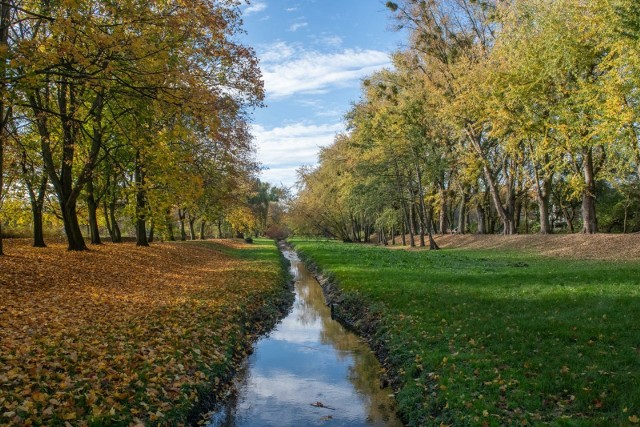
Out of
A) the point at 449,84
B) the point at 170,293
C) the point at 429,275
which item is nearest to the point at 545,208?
the point at 449,84

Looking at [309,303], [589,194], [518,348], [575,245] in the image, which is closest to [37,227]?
[309,303]

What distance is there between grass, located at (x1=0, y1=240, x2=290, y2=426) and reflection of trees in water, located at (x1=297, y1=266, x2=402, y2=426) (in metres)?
1.51

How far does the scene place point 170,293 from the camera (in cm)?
1523

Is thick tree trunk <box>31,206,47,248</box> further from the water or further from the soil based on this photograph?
the soil

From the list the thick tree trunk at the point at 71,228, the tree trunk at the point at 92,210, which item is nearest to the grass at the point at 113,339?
the thick tree trunk at the point at 71,228

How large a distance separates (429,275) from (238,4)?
13.0 metres

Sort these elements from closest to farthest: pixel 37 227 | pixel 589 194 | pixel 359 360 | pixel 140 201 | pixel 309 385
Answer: pixel 309 385 → pixel 359 360 → pixel 37 227 → pixel 140 201 → pixel 589 194

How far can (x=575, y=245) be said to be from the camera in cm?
2611

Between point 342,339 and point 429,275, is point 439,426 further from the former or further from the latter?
point 429,275

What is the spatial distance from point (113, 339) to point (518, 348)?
7.83 meters

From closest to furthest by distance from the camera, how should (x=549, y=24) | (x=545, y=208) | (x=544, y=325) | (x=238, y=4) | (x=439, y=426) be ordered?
(x=439, y=426), (x=544, y=325), (x=238, y=4), (x=549, y=24), (x=545, y=208)

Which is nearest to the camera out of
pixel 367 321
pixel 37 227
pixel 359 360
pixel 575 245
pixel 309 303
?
pixel 359 360

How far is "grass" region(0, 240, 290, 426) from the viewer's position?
622 centimetres

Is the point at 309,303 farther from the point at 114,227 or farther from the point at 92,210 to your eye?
the point at 114,227
